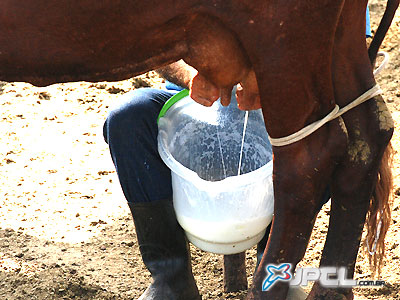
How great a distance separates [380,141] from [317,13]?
0.37m

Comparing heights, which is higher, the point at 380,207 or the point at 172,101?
the point at 172,101

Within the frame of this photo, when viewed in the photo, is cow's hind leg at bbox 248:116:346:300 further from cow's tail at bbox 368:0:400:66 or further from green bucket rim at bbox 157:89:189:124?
green bucket rim at bbox 157:89:189:124

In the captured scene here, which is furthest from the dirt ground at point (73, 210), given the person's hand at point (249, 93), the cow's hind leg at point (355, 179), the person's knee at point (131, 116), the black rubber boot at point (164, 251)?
the person's hand at point (249, 93)

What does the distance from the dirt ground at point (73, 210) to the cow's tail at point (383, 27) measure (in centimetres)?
86

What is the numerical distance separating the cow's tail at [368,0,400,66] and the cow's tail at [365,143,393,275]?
0.77ft

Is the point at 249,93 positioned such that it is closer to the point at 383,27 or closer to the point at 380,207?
the point at 383,27

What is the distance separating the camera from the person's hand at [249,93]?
2.00 m

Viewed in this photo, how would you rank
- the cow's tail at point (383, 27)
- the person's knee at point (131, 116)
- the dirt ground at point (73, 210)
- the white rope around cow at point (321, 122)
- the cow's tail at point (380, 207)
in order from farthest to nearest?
1. the dirt ground at point (73, 210)
2. the person's knee at point (131, 116)
3. the cow's tail at point (380, 207)
4. the cow's tail at point (383, 27)
5. the white rope around cow at point (321, 122)

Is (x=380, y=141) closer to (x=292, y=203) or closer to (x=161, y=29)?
(x=292, y=203)

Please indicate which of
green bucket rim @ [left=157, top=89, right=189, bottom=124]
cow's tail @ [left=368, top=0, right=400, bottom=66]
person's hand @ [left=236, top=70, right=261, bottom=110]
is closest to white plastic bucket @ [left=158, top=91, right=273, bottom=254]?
green bucket rim @ [left=157, top=89, right=189, bottom=124]

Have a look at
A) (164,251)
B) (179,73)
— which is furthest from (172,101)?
(164,251)

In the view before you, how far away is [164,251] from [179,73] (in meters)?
0.54

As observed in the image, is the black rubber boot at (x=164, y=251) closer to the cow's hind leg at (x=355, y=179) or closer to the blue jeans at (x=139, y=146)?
the blue jeans at (x=139, y=146)

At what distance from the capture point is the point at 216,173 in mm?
2674
